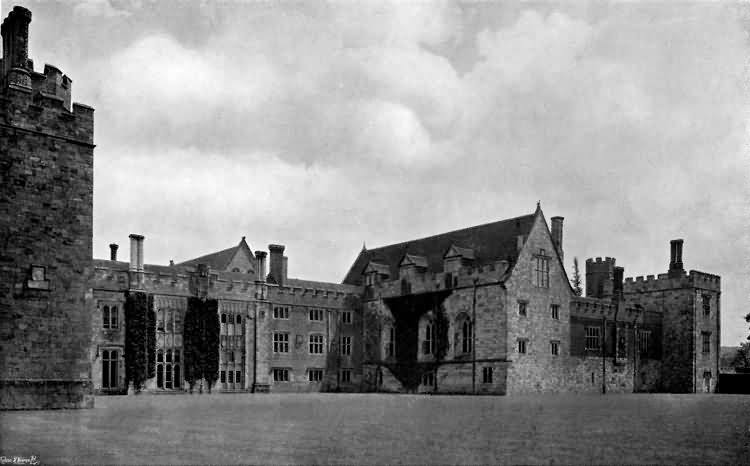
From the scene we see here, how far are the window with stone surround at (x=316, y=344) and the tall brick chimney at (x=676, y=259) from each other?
87.0 feet

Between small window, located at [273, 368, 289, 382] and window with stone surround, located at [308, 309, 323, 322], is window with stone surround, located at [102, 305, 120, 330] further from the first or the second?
window with stone surround, located at [308, 309, 323, 322]

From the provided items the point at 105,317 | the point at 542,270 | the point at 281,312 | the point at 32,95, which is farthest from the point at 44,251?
the point at 542,270

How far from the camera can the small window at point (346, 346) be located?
160 feet

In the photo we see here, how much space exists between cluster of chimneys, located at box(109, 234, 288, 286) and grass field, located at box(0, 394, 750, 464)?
1980 centimetres

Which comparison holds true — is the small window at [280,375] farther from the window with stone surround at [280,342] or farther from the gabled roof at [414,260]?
the gabled roof at [414,260]

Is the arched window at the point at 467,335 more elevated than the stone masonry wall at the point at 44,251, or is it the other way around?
the stone masonry wall at the point at 44,251

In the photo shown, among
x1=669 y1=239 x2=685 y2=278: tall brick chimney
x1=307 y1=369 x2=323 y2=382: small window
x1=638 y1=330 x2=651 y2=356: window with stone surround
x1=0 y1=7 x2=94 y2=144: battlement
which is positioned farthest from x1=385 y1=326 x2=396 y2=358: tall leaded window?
x1=0 y1=7 x2=94 y2=144: battlement

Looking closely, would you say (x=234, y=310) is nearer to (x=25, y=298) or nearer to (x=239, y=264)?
(x=239, y=264)

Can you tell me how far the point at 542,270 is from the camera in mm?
42875

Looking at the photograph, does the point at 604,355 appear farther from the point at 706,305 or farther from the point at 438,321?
the point at 438,321

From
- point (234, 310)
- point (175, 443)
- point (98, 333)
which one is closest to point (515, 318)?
point (234, 310)

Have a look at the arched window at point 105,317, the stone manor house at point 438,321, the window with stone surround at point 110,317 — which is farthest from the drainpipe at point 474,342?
the arched window at point 105,317

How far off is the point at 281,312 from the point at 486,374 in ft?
44.4

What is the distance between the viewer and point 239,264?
60031 millimetres
